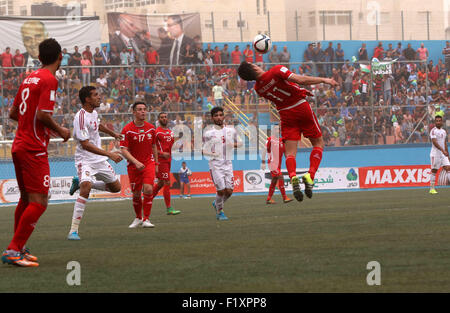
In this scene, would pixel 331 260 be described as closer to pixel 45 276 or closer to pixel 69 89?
pixel 45 276

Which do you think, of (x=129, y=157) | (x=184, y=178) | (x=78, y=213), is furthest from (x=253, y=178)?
(x=78, y=213)

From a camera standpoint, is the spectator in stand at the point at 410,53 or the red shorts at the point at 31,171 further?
the spectator in stand at the point at 410,53

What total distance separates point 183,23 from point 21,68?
406 inches

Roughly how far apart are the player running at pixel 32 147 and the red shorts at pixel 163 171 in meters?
10.00

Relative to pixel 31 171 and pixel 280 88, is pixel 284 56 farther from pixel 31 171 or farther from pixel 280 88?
pixel 31 171

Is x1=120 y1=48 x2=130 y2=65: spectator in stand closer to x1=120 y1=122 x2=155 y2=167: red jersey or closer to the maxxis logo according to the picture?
the maxxis logo

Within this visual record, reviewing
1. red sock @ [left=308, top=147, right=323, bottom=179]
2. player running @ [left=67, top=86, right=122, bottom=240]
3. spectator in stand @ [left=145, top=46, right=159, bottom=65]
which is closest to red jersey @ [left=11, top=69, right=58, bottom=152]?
player running @ [left=67, top=86, right=122, bottom=240]

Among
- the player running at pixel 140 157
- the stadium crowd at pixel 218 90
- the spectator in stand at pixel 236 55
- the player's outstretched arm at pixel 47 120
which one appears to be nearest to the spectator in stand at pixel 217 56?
the stadium crowd at pixel 218 90

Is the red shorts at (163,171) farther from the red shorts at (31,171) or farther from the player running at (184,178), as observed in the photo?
the player running at (184,178)

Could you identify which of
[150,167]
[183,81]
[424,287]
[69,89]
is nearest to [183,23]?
[183,81]

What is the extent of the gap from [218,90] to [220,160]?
58.4ft

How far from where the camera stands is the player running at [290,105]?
427 inches

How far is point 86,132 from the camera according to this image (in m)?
11.3

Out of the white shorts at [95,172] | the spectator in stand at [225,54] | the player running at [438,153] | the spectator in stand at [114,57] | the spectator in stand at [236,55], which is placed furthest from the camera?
the spectator in stand at [225,54]
